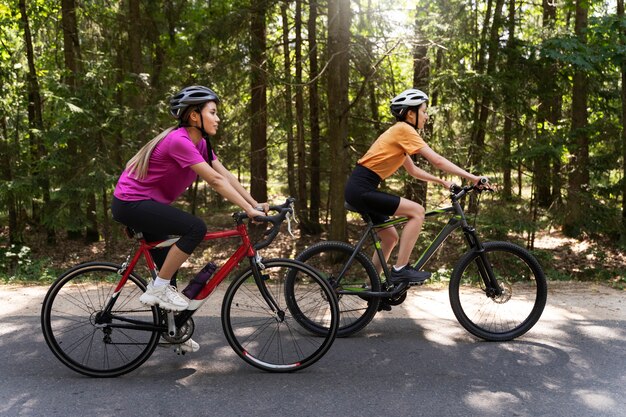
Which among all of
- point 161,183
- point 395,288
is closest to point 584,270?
point 395,288

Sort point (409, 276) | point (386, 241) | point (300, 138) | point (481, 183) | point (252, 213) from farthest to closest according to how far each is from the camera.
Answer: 1. point (300, 138)
2. point (386, 241)
3. point (409, 276)
4. point (481, 183)
5. point (252, 213)

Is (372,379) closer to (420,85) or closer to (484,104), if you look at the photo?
(484,104)

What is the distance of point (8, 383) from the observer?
3787 millimetres

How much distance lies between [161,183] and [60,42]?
1707 centimetres

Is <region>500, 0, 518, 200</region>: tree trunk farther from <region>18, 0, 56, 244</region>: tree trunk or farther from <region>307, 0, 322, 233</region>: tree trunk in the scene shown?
<region>18, 0, 56, 244</region>: tree trunk

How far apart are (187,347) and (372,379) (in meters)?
1.52

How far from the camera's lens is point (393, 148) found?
488 centimetres

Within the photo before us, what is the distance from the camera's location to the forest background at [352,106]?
1065 cm

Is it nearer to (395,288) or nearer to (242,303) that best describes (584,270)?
(395,288)

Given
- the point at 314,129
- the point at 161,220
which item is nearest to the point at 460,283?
the point at 161,220

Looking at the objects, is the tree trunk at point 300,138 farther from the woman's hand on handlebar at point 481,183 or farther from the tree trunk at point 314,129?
the woman's hand on handlebar at point 481,183

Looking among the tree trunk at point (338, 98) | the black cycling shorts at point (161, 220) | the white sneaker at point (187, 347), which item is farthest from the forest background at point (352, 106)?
the black cycling shorts at point (161, 220)

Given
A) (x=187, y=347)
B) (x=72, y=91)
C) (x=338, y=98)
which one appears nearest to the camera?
(x=187, y=347)

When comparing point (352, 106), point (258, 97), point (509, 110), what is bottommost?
point (509, 110)
